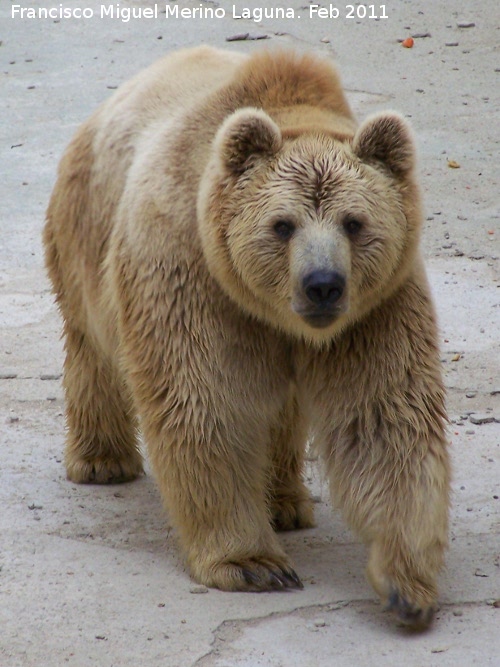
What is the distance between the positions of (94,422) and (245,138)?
1930mm

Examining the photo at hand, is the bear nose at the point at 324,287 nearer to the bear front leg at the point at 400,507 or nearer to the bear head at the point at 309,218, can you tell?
the bear head at the point at 309,218

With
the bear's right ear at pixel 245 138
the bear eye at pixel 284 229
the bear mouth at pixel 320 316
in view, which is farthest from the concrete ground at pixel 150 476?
the bear's right ear at pixel 245 138

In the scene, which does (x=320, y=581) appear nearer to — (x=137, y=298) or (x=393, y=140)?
(x=137, y=298)

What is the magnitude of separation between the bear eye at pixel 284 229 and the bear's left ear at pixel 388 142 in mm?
353

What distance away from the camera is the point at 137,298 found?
14.2 feet

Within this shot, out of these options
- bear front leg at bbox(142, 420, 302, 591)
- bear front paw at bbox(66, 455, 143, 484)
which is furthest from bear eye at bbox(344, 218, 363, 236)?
bear front paw at bbox(66, 455, 143, 484)

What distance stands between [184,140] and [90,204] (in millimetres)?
795

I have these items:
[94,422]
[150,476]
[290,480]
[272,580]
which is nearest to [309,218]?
[272,580]

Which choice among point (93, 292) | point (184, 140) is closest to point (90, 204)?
point (93, 292)

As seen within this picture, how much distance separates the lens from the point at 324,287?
3.76 metres

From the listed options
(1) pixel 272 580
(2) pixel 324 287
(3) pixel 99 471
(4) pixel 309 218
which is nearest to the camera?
(2) pixel 324 287

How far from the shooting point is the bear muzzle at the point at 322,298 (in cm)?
375

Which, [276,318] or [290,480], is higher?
[276,318]

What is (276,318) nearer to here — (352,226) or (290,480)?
(352,226)
